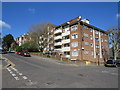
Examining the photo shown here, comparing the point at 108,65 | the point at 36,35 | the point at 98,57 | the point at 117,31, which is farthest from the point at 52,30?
the point at 108,65

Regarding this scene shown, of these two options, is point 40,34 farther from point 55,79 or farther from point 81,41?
point 55,79

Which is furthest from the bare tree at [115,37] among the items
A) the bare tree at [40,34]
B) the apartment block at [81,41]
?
the bare tree at [40,34]

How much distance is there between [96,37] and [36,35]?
2386 cm

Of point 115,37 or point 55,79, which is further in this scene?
point 115,37

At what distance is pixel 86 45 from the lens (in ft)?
112

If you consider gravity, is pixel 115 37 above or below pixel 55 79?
above

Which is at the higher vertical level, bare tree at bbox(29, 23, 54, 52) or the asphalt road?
bare tree at bbox(29, 23, 54, 52)

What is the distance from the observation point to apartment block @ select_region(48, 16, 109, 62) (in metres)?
32.5

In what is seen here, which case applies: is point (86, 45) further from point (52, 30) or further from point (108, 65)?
point (52, 30)

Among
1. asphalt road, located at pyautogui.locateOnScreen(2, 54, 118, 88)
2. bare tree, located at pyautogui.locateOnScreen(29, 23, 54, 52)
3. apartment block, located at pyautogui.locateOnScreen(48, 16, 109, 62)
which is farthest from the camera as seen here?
bare tree, located at pyautogui.locateOnScreen(29, 23, 54, 52)

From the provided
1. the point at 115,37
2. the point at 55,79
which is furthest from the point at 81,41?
the point at 55,79

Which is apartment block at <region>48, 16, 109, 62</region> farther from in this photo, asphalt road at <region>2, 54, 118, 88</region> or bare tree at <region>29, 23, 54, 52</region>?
asphalt road at <region>2, 54, 118, 88</region>

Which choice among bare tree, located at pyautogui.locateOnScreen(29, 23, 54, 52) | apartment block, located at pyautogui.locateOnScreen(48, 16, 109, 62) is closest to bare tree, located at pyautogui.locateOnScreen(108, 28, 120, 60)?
apartment block, located at pyautogui.locateOnScreen(48, 16, 109, 62)

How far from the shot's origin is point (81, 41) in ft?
106
